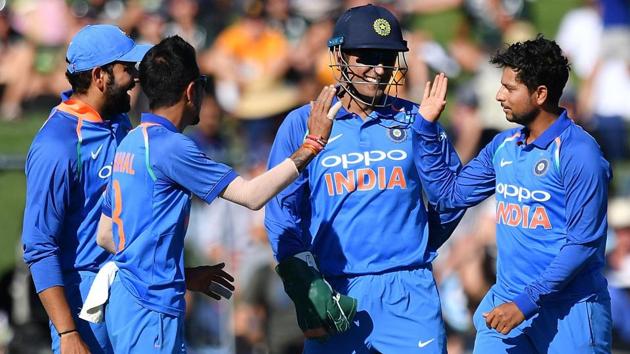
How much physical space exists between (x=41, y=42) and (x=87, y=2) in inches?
28.2

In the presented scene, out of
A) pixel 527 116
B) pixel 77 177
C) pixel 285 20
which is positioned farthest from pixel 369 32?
pixel 285 20

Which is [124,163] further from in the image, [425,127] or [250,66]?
[250,66]

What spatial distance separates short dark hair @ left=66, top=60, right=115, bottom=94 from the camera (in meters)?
5.93

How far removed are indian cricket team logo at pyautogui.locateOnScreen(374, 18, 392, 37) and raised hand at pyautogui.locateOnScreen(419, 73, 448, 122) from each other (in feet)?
1.04

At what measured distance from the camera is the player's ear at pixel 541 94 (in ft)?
19.1

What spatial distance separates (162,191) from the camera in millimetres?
5457

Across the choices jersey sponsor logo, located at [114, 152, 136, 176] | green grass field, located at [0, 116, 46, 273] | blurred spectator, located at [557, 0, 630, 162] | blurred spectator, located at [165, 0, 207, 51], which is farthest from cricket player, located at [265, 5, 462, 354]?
blurred spectator, located at [165, 0, 207, 51]

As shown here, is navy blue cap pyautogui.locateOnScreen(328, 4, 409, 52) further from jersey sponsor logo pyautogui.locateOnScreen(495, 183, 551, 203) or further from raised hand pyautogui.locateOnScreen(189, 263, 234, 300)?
raised hand pyautogui.locateOnScreen(189, 263, 234, 300)

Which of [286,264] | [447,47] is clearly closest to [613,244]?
[447,47]

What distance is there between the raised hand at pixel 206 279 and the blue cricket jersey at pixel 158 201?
54cm

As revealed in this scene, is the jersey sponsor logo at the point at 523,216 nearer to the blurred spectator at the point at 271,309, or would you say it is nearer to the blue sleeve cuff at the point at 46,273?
the blue sleeve cuff at the point at 46,273

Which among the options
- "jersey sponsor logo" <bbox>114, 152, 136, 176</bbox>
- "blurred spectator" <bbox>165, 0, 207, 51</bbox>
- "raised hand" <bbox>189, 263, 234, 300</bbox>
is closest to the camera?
"jersey sponsor logo" <bbox>114, 152, 136, 176</bbox>

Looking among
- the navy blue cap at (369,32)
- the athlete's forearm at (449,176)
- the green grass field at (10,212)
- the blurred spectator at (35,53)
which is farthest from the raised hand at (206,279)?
the blurred spectator at (35,53)

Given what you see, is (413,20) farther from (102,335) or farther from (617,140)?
(102,335)
